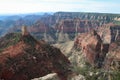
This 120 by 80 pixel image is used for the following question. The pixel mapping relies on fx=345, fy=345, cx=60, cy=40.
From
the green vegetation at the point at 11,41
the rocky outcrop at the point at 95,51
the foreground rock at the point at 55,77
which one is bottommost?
the rocky outcrop at the point at 95,51

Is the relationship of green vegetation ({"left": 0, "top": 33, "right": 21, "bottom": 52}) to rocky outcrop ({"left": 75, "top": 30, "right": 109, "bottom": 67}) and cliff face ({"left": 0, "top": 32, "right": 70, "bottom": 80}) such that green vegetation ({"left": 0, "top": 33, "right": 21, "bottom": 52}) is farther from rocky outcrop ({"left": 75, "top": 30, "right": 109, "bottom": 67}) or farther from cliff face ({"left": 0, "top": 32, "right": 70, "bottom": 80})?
rocky outcrop ({"left": 75, "top": 30, "right": 109, "bottom": 67})

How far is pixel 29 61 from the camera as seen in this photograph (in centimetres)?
9069

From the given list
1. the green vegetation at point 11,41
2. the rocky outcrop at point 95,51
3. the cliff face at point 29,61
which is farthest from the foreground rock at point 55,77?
the rocky outcrop at point 95,51

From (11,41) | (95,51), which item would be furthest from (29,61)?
(95,51)

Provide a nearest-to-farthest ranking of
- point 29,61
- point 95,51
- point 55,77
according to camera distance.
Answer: point 55,77, point 29,61, point 95,51

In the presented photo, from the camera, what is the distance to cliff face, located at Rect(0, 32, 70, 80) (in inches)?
3364

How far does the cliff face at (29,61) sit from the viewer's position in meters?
85.4

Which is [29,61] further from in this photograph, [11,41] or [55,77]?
[11,41]

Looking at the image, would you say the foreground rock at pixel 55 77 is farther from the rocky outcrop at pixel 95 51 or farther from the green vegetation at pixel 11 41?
the rocky outcrop at pixel 95 51

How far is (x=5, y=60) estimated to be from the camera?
86750 mm

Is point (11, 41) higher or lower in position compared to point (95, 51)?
higher

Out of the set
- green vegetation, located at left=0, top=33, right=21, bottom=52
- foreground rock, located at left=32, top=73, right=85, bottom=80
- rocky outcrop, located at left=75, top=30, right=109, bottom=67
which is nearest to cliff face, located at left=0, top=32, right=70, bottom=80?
foreground rock, located at left=32, top=73, right=85, bottom=80

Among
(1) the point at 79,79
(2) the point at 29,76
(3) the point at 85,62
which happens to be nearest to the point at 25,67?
(2) the point at 29,76

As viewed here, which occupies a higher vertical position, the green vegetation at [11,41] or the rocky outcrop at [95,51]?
the green vegetation at [11,41]
